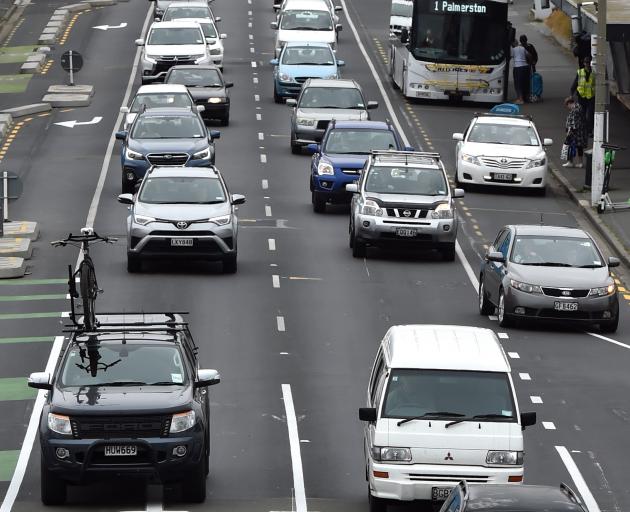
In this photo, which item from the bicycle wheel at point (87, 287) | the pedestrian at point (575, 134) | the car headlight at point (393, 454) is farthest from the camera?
the pedestrian at point (575, 134)

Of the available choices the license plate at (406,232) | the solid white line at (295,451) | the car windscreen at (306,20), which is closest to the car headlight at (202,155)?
the license plate at (406,232)

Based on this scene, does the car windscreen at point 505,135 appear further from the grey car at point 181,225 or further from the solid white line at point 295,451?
the solid white line at point 295,451

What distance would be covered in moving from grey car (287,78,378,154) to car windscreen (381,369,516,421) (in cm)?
2813

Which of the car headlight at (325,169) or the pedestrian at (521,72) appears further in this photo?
the pedestrian at (521,72)

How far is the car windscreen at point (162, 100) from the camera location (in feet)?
156

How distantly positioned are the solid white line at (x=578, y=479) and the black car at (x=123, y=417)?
12.8 feet

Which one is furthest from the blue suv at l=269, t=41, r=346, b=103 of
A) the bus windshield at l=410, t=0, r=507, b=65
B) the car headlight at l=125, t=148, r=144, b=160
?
the car headlight at l=125, t=148, r=144, b=160

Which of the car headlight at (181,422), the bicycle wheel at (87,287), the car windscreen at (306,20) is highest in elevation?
the car headlight at (181,422)

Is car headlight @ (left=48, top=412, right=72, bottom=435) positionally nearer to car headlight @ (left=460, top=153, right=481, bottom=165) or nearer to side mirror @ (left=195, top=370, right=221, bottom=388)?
side mirror @ (left=195, top=370, right=221, bottom=388)

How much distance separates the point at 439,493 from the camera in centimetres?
1773

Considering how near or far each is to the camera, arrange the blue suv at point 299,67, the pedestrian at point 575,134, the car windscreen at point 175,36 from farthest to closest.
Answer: the car windscreen at point 175,36 < the blue suv at point 299,67 < the pedestrian at point 575,134

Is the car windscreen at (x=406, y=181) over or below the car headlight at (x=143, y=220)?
below

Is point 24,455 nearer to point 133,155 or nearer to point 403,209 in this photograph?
point 403,209

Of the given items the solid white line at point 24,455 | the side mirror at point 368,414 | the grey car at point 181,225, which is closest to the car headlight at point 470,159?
the grey car at point 181,225
